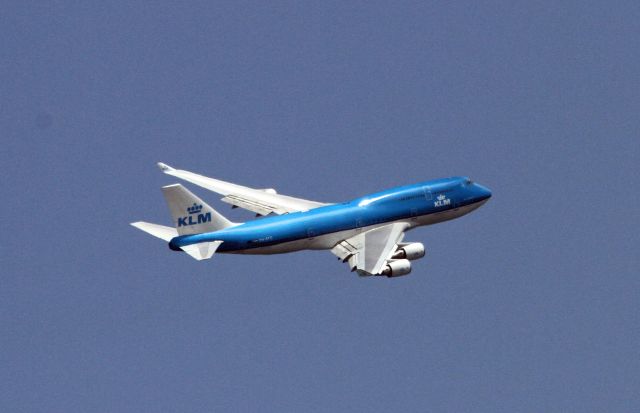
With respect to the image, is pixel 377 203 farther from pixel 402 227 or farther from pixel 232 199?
pixel 232 199

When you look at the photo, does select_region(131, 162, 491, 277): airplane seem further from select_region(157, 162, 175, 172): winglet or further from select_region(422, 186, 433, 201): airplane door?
select_region(157, 162, 175, 172): winglet

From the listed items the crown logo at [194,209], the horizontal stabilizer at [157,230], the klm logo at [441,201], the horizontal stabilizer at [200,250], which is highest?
the klm logo at [441,201]

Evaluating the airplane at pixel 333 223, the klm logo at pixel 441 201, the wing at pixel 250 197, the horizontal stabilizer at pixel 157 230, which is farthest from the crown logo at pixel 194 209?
the klm logo at pixel 441 201

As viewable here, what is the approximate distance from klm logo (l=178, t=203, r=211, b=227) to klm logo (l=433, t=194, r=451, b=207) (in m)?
22.0

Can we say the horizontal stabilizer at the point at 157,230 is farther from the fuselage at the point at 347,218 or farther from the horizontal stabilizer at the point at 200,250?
the horizontal stabilizer at the point at 200,250

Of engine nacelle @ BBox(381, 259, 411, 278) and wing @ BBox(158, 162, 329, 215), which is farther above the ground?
wing @ BBox(158, 162, 329, 215)

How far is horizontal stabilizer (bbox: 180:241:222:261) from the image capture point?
136 meters

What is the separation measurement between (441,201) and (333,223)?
11.3m

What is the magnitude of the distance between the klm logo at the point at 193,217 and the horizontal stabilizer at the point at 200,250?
175 cm

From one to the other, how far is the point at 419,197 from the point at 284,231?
44.2ft

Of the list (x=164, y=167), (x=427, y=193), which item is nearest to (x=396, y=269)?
(x=427, y=193)

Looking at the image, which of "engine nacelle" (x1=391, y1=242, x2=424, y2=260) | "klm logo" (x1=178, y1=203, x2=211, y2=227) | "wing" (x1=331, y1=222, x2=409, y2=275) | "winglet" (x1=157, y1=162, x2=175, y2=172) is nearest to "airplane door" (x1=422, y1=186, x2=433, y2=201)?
"wing" (x1=331, y1=222, x2=409, y2=275)

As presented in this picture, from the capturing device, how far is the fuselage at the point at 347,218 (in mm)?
138500

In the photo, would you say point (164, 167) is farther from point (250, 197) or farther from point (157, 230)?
point (157, 230)
